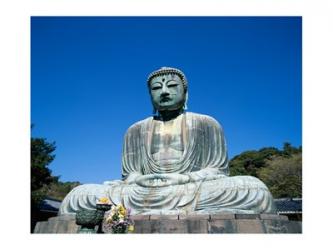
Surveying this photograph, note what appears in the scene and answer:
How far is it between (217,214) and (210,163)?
2525 millimetres

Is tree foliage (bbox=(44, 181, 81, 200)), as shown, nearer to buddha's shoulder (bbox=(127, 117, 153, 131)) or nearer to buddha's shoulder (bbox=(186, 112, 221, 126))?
buddha's shoulder (bbox=(127, 117, 153, 131))

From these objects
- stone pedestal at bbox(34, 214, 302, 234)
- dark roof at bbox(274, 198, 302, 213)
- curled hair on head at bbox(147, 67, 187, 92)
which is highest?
curled hair on head at bbox(147, 67, 187, 92)

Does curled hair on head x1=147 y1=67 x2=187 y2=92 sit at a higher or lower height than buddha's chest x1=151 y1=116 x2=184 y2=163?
higher

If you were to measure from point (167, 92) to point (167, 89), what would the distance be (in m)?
0.10

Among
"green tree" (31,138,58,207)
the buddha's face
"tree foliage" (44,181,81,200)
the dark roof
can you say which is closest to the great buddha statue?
the buddha's face

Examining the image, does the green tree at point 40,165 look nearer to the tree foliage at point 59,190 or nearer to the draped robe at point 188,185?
the tree foliage at point 59,190

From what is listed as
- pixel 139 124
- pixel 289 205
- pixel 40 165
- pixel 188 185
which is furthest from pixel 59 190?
pixel 188 185

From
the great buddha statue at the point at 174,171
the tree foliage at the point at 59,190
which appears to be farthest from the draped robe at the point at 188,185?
the tree foliage at the point at 59,190

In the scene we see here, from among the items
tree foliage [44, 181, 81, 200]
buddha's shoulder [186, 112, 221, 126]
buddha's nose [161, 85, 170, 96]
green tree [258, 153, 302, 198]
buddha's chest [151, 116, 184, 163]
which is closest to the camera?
buddha's chest [151, 116, 184, 163]

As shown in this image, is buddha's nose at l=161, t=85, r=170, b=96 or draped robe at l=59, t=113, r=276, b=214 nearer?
draped robe at l=59, t=113, r=276, b=214

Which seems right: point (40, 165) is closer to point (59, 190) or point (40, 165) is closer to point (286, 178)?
point (59, 190)

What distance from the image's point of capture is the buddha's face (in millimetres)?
10703

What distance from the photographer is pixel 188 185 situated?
28.2 feet

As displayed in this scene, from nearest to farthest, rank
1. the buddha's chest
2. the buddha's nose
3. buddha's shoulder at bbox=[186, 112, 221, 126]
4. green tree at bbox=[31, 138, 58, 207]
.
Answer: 1. the buddha's chest
2. buddha's shoulder at bbox=[186, 112, 221, 126]
3. the buddha's nose
4. green tree at bbox=[31, 138, 58, 207]
